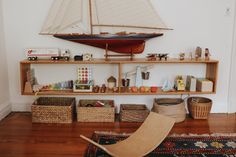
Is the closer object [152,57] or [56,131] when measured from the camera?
[56,131]

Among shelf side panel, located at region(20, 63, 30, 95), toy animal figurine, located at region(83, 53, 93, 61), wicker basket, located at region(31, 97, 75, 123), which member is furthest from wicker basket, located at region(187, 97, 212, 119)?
Result: shelf side panel, located at region(20, 63, 30, 95)

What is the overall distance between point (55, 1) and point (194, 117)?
1.97 meters

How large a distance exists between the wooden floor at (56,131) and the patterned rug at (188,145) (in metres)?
0.12

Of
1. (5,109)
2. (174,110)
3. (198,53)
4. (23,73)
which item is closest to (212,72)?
(198,53)

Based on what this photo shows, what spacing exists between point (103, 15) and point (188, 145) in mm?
1555

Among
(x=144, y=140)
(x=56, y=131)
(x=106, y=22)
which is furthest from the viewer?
(x=106, y=22)

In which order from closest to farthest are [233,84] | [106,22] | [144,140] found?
1. [144,140]
2. [106,22]
3. [233,84]

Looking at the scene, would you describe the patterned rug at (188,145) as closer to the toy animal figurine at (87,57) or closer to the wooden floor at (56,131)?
the wooden floor at (56,131)

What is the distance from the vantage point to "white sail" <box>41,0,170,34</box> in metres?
2.63

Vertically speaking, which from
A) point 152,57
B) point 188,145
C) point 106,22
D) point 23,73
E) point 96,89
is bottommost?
point 188,145

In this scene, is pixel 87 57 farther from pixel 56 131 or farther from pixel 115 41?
pixel 56 131

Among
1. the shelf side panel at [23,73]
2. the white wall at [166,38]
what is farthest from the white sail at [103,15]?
the shelf side panel at [23,73]

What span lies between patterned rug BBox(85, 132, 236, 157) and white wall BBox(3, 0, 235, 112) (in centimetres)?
73

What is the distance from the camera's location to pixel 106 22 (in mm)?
2676
